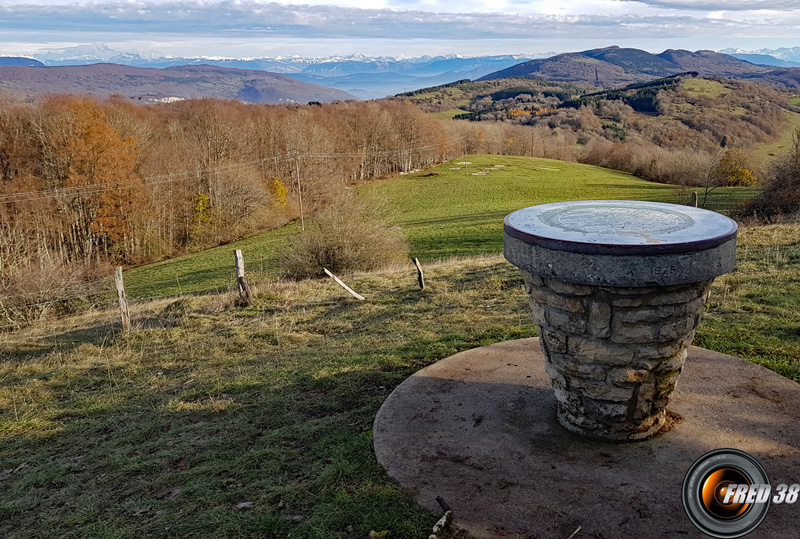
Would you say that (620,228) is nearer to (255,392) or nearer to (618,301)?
(618,301)

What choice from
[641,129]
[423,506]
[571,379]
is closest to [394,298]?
[571,379]

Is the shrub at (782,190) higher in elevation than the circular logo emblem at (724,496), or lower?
lower

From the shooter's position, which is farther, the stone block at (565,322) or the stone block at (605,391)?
the stone block at (605,391)

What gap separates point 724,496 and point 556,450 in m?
1.62

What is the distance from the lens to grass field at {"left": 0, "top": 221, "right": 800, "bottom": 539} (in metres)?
5.12

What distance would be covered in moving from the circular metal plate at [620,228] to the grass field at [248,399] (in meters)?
2.79

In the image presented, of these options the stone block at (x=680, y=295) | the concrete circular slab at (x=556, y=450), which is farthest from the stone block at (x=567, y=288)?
the concrete circular slab at (x=556, y=450)

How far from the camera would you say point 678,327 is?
547 cm

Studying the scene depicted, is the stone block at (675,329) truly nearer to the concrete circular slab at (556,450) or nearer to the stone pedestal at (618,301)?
the stone pedestal at (618,301)

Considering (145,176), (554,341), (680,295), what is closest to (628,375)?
(554,341)

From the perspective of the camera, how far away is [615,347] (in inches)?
216

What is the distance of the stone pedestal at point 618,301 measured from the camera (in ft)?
16.4

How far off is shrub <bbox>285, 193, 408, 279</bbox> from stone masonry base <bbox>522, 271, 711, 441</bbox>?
15.7 m

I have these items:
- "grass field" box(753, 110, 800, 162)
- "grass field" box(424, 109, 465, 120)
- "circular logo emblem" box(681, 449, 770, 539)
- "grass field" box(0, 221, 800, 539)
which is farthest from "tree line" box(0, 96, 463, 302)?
"grass field" box(424, 109, 465, 120)
